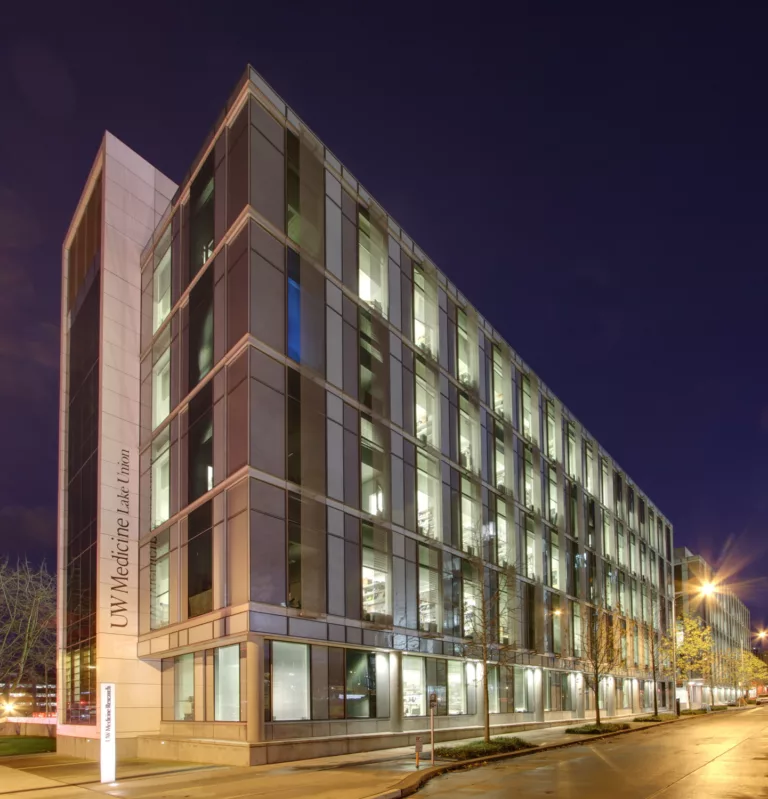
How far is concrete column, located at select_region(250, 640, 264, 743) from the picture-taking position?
28.0m

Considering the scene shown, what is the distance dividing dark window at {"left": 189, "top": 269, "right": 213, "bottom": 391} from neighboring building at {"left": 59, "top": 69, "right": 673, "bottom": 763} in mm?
209

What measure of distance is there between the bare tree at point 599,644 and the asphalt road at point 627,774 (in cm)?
1973

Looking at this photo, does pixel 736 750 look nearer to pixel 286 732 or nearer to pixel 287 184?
pixel 286 732

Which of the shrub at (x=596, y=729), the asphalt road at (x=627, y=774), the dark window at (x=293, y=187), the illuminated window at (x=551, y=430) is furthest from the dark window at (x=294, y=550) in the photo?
the illuminated window at (x=551, y=430)

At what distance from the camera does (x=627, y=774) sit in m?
23.7

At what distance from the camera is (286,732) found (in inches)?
1147

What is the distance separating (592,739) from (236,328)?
26588mm

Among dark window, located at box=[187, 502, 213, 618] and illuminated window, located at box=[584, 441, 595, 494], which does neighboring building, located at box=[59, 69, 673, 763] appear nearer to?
dark window, located at box=[187, 502, 213, 618]

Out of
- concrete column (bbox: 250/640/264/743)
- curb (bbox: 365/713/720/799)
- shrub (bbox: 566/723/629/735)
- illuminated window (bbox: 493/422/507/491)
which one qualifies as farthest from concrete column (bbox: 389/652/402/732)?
illuminated window (bbox: 493/422/507/491)

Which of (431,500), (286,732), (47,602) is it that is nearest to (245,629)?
(286,732)

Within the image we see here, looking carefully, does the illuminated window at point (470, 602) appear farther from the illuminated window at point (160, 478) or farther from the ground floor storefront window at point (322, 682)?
the illuminated window at point (160, 478)

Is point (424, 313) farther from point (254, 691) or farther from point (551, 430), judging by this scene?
point (254, 691)

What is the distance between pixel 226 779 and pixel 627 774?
38.7 ft

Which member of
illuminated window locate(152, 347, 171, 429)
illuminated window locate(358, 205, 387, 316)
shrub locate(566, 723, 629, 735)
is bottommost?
shrub locate(566, 723, 629, 735)
